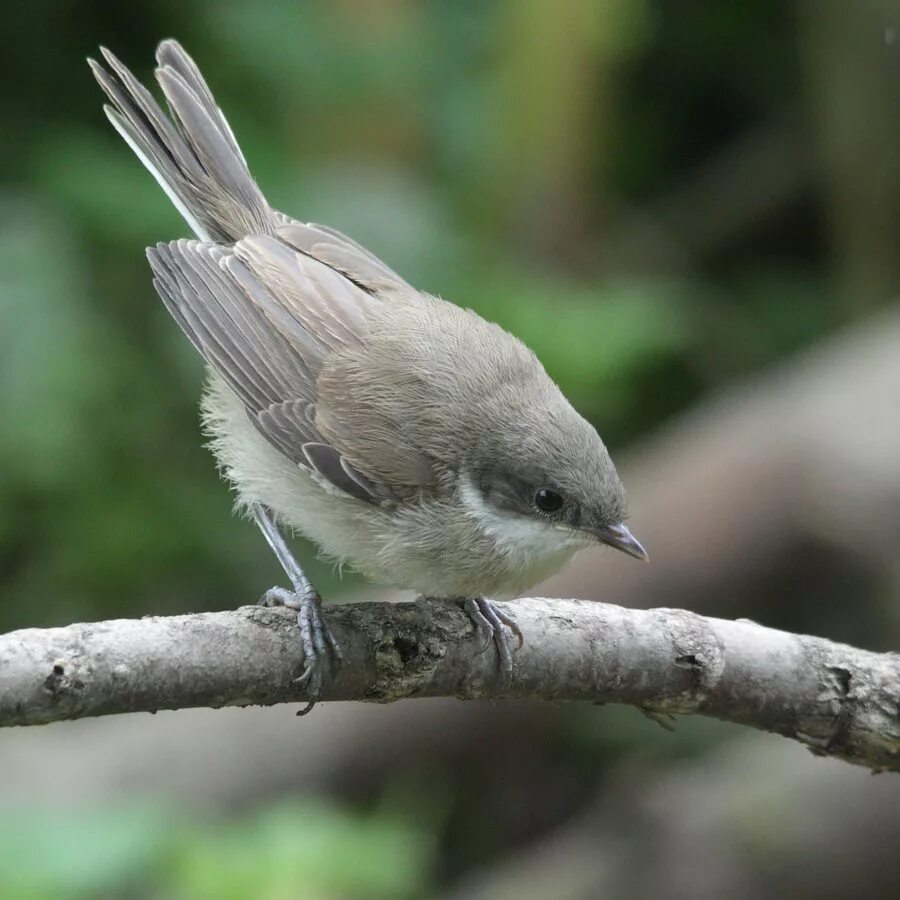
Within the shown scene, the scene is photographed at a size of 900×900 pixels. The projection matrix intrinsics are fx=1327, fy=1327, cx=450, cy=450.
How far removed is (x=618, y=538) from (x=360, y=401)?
0.78 m

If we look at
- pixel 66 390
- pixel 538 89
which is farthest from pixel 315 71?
pixel 66 390

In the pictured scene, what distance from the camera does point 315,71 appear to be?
19.7 feet

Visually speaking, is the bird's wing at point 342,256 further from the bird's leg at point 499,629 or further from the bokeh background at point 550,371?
the bokeh background at point 550,371

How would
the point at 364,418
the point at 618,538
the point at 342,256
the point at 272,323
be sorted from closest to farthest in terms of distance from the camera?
the point at 618,538
the point at 364,418
the point at 272,323
the point at 342,256

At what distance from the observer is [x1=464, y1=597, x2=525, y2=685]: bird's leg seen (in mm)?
3102

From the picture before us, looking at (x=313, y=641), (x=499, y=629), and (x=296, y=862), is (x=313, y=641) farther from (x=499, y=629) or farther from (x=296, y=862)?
(x=296, y=862)

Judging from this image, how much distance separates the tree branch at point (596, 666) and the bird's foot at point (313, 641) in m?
0.02

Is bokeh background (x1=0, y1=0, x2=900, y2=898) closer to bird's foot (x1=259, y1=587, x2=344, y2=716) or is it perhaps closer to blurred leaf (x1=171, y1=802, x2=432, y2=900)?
blurred leaf (x1=171, y1=802, x2=432, y2=900)

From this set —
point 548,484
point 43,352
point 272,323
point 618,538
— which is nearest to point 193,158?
point 272,323

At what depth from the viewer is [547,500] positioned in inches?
130

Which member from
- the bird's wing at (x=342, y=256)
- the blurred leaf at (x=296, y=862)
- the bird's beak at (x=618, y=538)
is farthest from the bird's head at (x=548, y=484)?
the blurred leaf at (x=296, y=862)

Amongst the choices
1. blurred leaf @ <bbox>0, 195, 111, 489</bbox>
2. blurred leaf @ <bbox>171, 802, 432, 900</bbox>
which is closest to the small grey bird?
blurred leaf @ <bbox>171, 802, 432, 900</bbox>

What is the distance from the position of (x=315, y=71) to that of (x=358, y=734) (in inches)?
116

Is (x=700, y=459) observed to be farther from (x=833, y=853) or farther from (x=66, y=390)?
(x=66, y=390)
